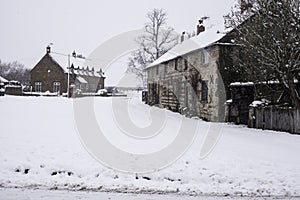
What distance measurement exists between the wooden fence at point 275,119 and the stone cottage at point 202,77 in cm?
317

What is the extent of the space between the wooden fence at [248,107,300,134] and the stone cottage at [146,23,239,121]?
10.4 ft

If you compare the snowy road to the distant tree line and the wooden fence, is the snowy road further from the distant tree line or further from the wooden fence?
the distant tree line

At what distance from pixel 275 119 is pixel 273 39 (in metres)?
3.76

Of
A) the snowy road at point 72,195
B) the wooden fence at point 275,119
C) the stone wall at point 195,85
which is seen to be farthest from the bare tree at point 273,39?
the snowy road at point 72,195

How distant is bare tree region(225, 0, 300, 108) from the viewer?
15.6 m

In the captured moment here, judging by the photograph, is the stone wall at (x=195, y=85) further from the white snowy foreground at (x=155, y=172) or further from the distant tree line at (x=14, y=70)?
the distant tree line at (x=14, y=70)

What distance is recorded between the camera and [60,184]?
300 inches

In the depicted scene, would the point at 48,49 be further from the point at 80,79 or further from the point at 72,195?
the point at 72,195

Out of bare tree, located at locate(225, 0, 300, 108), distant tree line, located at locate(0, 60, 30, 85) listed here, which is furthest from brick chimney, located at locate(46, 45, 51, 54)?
bare tree, located at locate(225, 0, 300, 108)

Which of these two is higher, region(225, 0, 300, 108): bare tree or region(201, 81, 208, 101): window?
region(225, 0, 300, 108): bare tree

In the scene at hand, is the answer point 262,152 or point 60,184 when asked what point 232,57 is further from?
point 60,184

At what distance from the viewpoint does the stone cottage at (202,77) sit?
67.9 ft

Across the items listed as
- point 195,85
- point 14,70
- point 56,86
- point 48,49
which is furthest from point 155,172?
point 14,70

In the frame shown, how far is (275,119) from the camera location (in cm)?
1645
